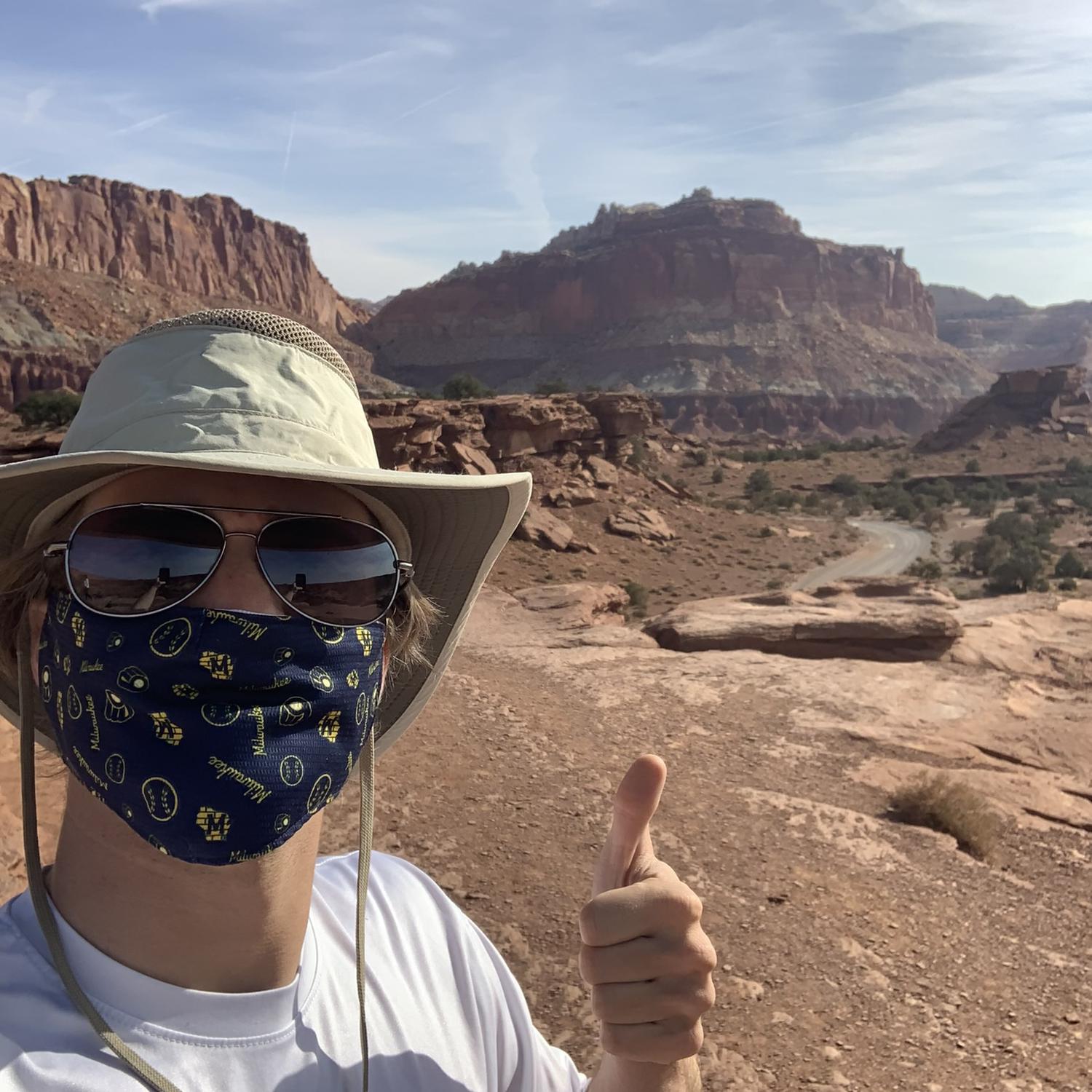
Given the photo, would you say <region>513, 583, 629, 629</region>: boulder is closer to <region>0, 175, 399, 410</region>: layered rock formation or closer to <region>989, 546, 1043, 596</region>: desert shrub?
<region>989, 546, 1043, 596</region>: desert shrub

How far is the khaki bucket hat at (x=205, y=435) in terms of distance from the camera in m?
1.32

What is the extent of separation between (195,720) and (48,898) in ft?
1.05

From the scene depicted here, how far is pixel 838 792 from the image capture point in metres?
6.79

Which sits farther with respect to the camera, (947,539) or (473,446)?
(947,539)

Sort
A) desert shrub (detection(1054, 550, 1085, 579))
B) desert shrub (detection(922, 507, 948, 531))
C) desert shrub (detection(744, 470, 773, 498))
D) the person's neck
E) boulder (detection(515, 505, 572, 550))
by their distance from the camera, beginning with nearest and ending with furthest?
the person's neck, boulder (detection(515, 505, 572, 550)), desert shrub (detection(1054, 550, 1085, 579)), desert shrub (detection(922, 507, 948, 531)), desert shrub (detection(744, 470, 773, 498))

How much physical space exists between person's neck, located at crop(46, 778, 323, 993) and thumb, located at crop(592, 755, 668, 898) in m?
0.53

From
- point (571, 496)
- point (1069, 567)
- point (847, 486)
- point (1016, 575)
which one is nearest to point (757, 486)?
point (847, 486)

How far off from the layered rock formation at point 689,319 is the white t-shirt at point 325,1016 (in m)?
90.6

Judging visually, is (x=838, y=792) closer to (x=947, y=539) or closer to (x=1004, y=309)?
(x=947, y=539)

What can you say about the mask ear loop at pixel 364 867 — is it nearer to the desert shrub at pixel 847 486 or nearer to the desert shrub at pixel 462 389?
→ the desert shrub at pixel 462 389

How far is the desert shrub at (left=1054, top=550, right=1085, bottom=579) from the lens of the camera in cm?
2292

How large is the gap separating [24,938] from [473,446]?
2326 centimetres

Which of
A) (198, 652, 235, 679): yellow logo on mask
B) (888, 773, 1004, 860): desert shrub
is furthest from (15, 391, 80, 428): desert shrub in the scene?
(198, 652, 235, 679): yellow logo on mask

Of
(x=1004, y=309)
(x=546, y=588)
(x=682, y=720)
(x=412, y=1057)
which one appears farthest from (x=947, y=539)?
(x=1004, y=309)
